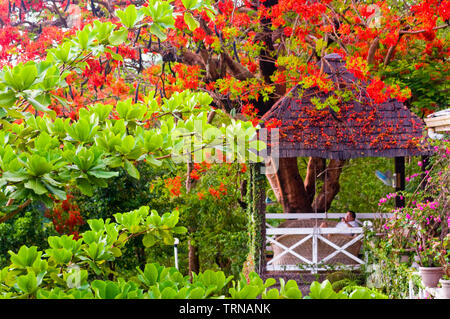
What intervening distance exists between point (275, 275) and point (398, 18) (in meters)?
5.03

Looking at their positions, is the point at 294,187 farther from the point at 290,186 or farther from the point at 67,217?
the point at 67,217

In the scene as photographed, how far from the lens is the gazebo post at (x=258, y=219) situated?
32.3 feet

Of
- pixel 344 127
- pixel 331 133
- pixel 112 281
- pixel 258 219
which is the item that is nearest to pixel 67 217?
pixel 258 219

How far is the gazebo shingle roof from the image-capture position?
9.13 m

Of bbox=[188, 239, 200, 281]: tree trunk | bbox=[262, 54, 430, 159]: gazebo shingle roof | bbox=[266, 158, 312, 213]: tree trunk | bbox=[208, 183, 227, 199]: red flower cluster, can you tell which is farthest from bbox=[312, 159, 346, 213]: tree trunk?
bbox=[262, 54, 430, 159]: gazebo shingle roof

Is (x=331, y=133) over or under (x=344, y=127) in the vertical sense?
under

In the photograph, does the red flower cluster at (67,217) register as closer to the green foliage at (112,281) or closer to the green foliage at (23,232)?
the green foliage at (23,232)

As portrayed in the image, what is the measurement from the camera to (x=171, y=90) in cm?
994

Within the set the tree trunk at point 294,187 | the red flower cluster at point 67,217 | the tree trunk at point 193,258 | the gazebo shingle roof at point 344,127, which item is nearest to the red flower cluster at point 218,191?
the tree trunk at point 294,187

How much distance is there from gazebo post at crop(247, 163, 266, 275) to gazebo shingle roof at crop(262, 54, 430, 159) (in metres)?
0.99

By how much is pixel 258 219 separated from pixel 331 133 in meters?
2.07

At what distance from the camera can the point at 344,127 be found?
9281mm
